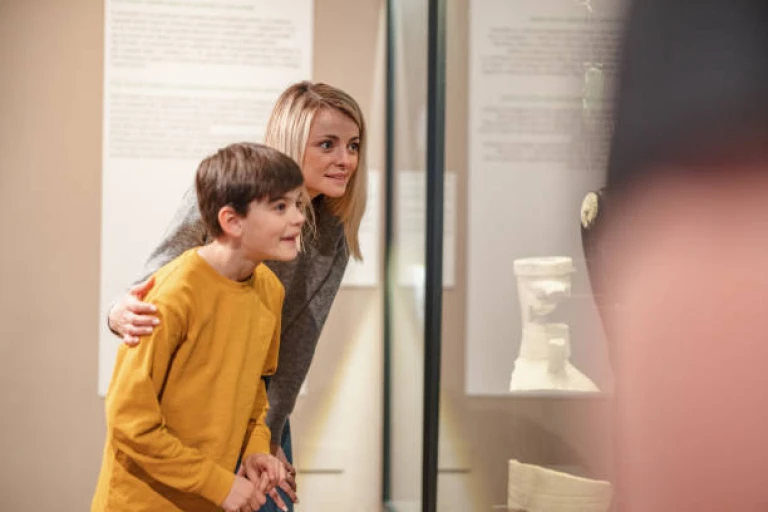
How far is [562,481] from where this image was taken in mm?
1204

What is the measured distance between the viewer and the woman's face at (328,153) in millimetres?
1587

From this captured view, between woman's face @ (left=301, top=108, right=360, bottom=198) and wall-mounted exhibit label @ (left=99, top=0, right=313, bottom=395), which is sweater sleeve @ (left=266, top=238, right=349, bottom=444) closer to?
woman's face @ (left=301, top=108, right=360, bottom=198)

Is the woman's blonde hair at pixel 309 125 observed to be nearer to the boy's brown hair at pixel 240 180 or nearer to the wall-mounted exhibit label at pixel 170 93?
the boy's brown hair at pixel 240 180

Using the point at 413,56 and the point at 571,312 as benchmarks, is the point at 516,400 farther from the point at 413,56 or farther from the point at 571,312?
the point at 413,56

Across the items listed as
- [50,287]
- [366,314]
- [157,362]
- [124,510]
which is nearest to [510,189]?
[157,362]

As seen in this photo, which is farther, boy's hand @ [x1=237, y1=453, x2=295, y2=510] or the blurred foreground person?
boy's hand @ [x1=237, y1=453, x2=295, y2=510]

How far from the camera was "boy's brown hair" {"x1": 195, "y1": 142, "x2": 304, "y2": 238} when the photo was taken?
1316 mm

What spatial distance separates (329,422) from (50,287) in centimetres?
94

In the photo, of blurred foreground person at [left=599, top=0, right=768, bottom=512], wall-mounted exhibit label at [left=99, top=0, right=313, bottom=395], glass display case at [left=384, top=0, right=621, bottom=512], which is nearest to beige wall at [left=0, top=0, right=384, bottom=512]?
wall-mounted exhibit label at [left=99, top=0, right=313, bottom=395]

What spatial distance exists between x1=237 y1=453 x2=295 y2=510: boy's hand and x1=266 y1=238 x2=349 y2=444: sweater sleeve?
1.16 feet

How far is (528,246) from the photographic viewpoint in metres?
1.26

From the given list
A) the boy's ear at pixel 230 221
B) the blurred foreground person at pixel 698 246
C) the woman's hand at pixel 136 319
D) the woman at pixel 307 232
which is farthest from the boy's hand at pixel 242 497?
the blurred foreground person at pixel 698 246

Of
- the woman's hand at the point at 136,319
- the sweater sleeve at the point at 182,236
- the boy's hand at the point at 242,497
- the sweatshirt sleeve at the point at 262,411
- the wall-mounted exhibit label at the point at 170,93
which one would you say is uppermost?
the wall-mounted exhibit label at the point at 170,93

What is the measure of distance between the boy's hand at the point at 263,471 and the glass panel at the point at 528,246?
0.35 m
